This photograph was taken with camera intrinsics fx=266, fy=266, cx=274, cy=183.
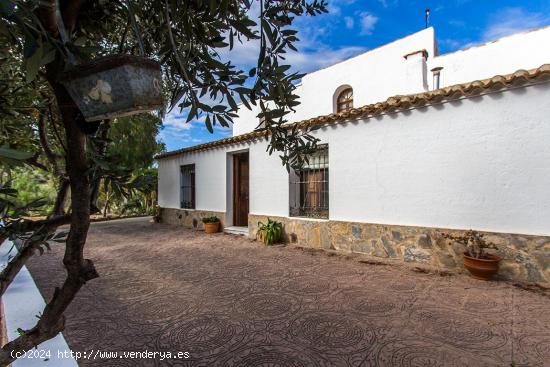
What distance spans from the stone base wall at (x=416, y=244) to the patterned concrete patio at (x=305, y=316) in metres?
0.43

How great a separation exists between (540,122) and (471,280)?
2486mm

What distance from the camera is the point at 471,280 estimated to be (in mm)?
4008

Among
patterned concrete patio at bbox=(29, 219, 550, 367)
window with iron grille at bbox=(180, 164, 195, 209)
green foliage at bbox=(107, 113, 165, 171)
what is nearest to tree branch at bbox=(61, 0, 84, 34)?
patterned concrete patio at bbox=(29, 219, 550, 367)

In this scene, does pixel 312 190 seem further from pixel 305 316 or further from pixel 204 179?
pixel 204 179

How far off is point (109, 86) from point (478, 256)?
5.03m

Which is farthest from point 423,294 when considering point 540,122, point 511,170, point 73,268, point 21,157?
point 21,157

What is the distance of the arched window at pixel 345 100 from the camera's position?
373 inches

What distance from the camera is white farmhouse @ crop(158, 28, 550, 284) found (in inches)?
152

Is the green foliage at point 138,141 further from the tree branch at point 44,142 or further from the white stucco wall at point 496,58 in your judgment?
the white stucco wall at point 496,58

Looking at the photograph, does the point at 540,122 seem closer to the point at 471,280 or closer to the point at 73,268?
the point at 471,280

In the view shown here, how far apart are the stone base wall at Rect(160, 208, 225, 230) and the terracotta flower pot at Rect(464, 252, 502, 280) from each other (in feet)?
21.6

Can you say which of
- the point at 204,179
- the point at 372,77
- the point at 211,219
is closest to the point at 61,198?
the point at 211,219

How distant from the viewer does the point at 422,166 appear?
4773 mm

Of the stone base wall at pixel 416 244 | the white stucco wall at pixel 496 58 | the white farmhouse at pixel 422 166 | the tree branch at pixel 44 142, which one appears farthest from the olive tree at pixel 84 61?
the white stucco wall at pixel 496 58
